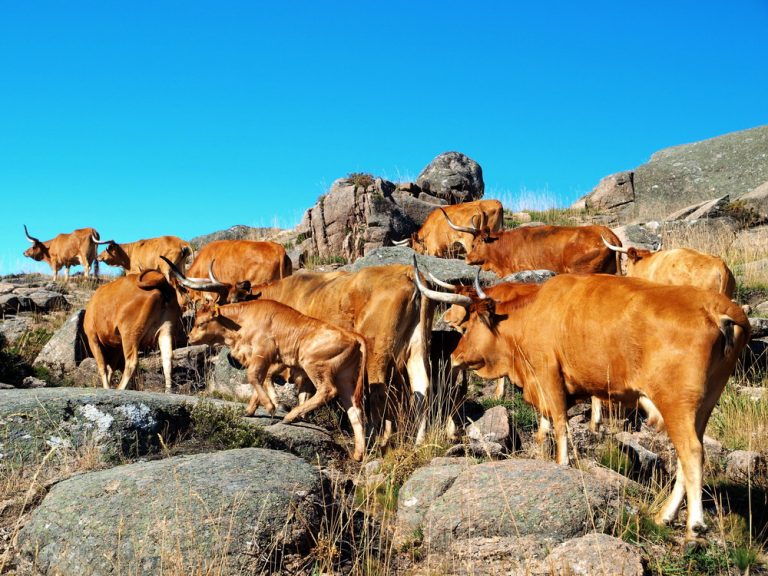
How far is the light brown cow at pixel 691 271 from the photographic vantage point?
1245cm

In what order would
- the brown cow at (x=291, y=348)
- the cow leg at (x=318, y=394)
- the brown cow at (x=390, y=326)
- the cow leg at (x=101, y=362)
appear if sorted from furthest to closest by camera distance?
the cow leg at (x=101, y=362) < the brown cow at (x=390, y=326) < the brown cow at (x=291, y=348) < the cow leg at (x=318, y=394)

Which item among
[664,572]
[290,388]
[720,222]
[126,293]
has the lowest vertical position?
[664,572]

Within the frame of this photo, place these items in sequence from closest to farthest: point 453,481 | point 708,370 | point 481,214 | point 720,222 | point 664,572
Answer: point 664,572 → point 708,370 → point 453,481 → point 481,214 → point 720,222

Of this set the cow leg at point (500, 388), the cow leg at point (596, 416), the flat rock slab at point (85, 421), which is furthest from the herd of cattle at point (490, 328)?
the cow leg at point (500, 388)

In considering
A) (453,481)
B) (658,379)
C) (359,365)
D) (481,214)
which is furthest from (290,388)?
(481,214)

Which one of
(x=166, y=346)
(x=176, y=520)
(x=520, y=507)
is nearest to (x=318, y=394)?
(x=520, y=507)

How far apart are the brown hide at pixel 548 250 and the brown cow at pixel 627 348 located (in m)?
6.36

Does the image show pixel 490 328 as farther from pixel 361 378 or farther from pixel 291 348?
pixel 291 348

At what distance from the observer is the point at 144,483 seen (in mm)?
6258

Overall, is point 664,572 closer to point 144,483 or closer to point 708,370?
point 708,370

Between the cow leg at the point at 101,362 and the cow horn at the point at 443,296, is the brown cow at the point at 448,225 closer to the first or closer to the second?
the cow leg at the point at 101,362

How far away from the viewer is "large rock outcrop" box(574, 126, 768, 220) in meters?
27.3

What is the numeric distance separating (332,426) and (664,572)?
4.91m

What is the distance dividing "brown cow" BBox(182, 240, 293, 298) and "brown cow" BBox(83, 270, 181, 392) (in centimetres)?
197
